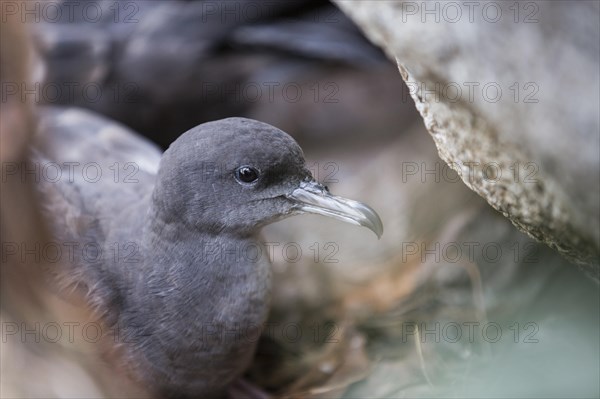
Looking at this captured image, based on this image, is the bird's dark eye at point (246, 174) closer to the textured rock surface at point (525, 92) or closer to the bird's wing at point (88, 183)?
the bird's wing at point (88, 183)

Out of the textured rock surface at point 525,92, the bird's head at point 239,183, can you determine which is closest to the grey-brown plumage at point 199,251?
the bird's head at point 239,183

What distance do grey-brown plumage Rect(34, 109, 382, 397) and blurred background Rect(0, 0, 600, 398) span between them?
0.15 metres

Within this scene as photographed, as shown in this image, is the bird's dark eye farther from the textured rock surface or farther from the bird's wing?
the textured rock surface

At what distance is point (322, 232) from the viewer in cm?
395

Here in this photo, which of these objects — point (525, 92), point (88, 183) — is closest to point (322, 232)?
point (88, 183)

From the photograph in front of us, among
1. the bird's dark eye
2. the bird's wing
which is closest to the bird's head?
the bird's dark eye

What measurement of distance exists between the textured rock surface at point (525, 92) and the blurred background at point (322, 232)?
12 cm

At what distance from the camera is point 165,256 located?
279cm

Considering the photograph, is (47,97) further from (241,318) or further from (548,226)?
(548,226)

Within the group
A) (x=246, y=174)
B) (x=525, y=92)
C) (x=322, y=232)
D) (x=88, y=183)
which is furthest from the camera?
(x=322, y=232)

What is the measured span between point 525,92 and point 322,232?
1.97 m

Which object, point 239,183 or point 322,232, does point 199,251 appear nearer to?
point 239,183

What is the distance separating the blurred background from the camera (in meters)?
2.63

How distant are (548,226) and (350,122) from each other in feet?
8.12
